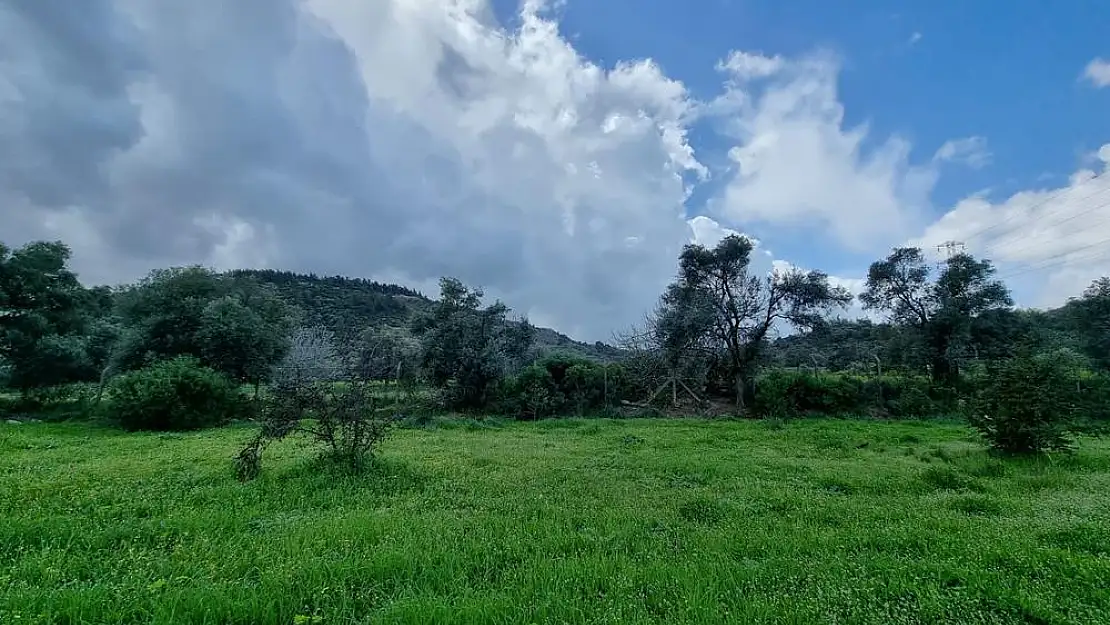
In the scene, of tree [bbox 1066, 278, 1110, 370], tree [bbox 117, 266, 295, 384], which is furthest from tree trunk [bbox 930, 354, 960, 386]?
tree [bbox 117, 266, 295, 384]

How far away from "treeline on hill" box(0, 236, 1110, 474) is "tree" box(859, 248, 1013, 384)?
0.08 m

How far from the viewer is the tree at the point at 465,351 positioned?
22.6m

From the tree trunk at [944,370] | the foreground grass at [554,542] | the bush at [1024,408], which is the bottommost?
the foreground grass at [554,542]

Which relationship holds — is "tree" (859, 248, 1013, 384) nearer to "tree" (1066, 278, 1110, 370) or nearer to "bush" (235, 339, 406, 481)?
"tree" (1066, 278, 1110, 370)

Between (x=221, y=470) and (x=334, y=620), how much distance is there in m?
6.37

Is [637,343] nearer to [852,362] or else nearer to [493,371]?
[493,371]

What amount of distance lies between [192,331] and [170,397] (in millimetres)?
5824

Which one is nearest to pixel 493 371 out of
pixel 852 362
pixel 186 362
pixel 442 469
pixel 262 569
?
pixel 186 362

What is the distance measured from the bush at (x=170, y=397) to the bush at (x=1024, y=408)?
22683 mm

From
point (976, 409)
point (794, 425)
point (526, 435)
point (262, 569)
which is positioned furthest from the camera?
point (794, 425)

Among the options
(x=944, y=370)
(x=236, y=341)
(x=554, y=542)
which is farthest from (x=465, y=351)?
(x=944, y=370)

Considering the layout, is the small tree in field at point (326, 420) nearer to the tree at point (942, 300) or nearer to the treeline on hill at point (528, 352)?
the treeline on hill at point (528, 352)

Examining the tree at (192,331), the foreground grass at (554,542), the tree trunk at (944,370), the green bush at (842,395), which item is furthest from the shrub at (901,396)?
the tree at (192,331)

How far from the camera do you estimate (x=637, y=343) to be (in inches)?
985
